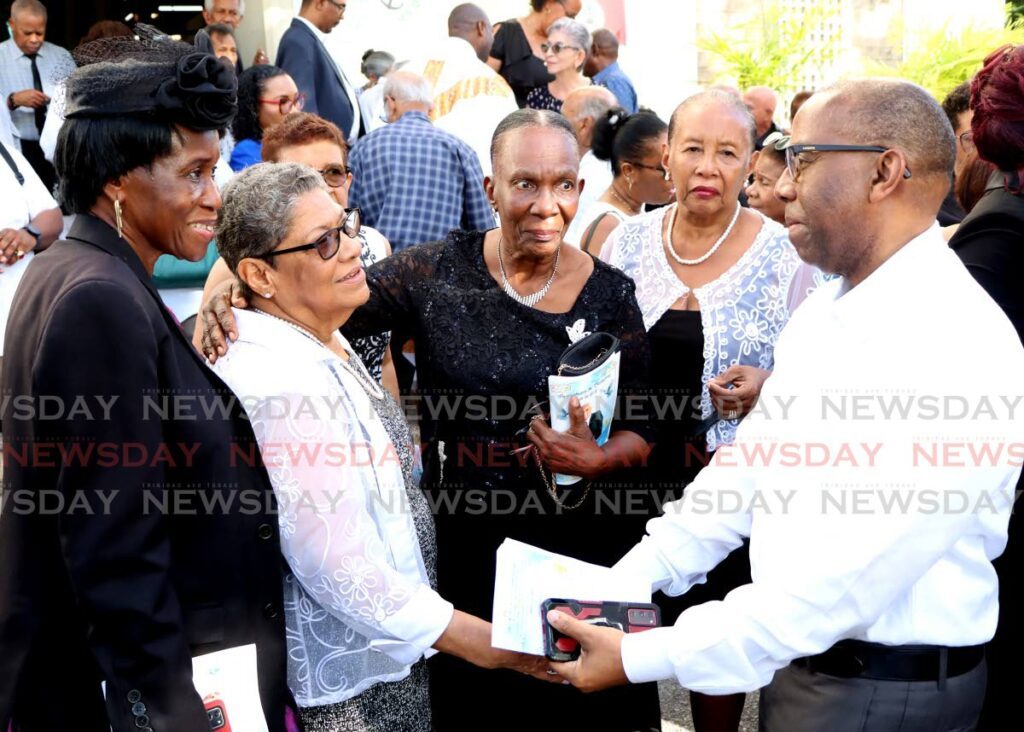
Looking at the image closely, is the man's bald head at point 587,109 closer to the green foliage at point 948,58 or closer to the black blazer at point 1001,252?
the black blazer at point 1001,252

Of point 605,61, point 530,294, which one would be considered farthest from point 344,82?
point 530,294

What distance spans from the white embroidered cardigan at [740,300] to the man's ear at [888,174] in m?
1.36

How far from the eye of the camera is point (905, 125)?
7.46ft

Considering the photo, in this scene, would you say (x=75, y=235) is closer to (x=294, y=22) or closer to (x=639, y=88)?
(x=294, y=22)

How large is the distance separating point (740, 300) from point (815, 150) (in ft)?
4.36

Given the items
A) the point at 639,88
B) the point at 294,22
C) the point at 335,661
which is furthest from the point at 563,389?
the point at 639,88

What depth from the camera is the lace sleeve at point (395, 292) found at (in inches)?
127

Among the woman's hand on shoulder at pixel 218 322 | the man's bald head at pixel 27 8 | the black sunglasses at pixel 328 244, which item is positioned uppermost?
the man's bald head at pixel 27 8

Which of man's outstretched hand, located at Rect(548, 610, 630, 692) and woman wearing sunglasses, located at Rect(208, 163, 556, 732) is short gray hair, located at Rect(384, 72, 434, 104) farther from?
man's outstretched hand, located at Rect(548, 610, 630, 692)

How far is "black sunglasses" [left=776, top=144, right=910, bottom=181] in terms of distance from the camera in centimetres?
228

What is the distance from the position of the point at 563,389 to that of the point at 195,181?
1164 millimetres

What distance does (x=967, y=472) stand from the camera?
6.74ft

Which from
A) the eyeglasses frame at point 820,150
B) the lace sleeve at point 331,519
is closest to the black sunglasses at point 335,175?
the lace sleeve at point 331,519

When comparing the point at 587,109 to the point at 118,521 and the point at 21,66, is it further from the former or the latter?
the point at 118,521
